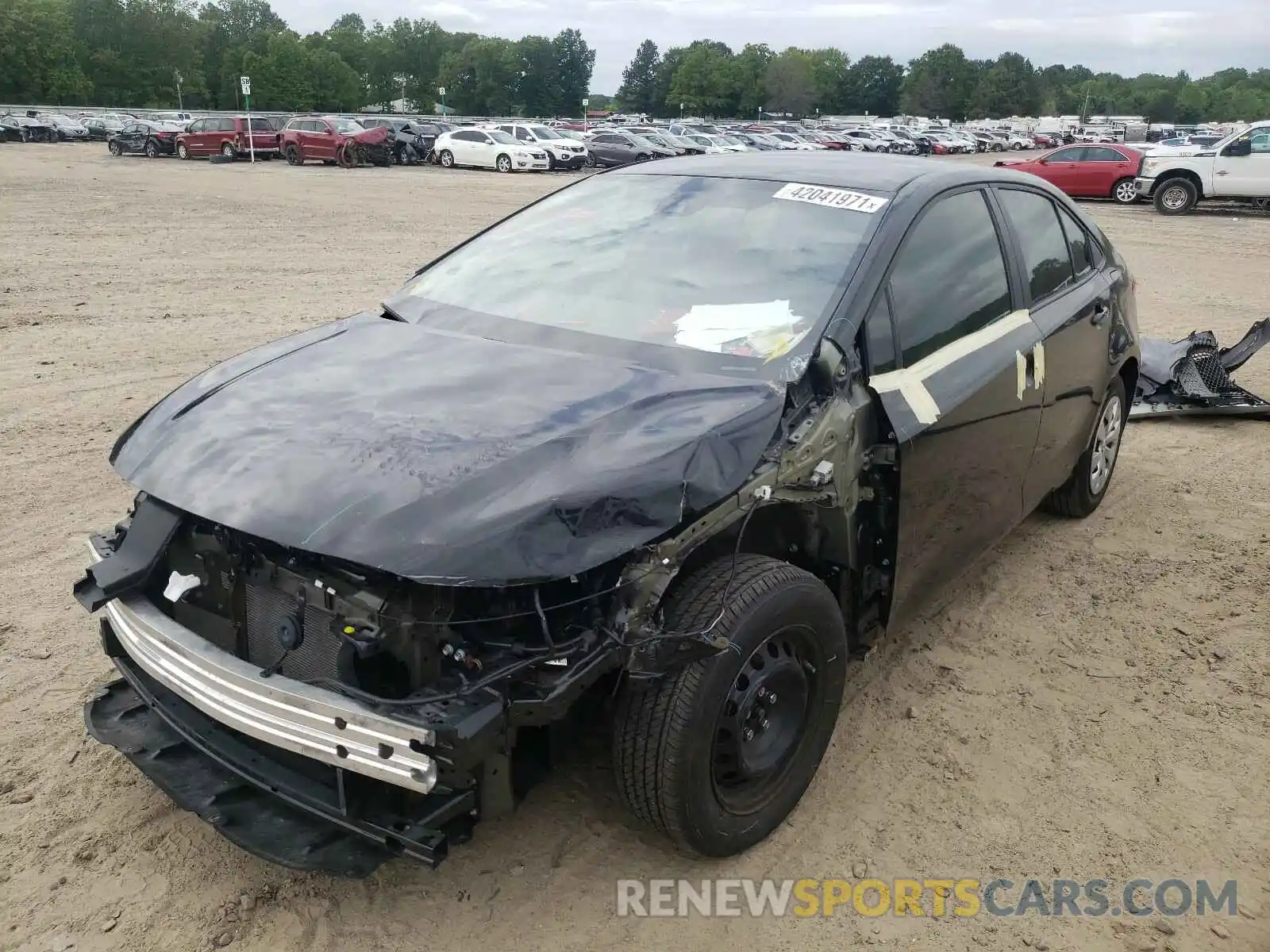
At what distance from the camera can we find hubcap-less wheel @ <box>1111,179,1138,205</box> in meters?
24.0

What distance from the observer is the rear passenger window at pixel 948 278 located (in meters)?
3.32

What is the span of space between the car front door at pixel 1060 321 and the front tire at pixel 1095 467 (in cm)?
26

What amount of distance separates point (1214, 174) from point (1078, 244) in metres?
19.9

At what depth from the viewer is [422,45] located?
4919 inches

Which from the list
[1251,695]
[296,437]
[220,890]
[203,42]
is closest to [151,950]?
[220,890]

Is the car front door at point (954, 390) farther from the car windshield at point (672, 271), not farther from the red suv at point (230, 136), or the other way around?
the red suv at point (230, 136)

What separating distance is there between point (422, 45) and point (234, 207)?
118 m

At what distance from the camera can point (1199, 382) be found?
Result: 23.4 ft

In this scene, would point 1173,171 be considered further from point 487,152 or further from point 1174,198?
point 487,152

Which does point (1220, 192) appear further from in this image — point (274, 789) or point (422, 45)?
point (422, 45)

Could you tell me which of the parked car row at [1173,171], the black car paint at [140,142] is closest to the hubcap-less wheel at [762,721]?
the parked car row at [1173,171]

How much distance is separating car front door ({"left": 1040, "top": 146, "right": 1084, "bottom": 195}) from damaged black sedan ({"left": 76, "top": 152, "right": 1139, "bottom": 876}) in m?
23.5

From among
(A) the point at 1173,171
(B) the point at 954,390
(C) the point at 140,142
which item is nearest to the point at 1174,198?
(A) the point at 1173,171

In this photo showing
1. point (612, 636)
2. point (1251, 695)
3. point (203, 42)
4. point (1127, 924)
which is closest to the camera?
point (612, 636)
